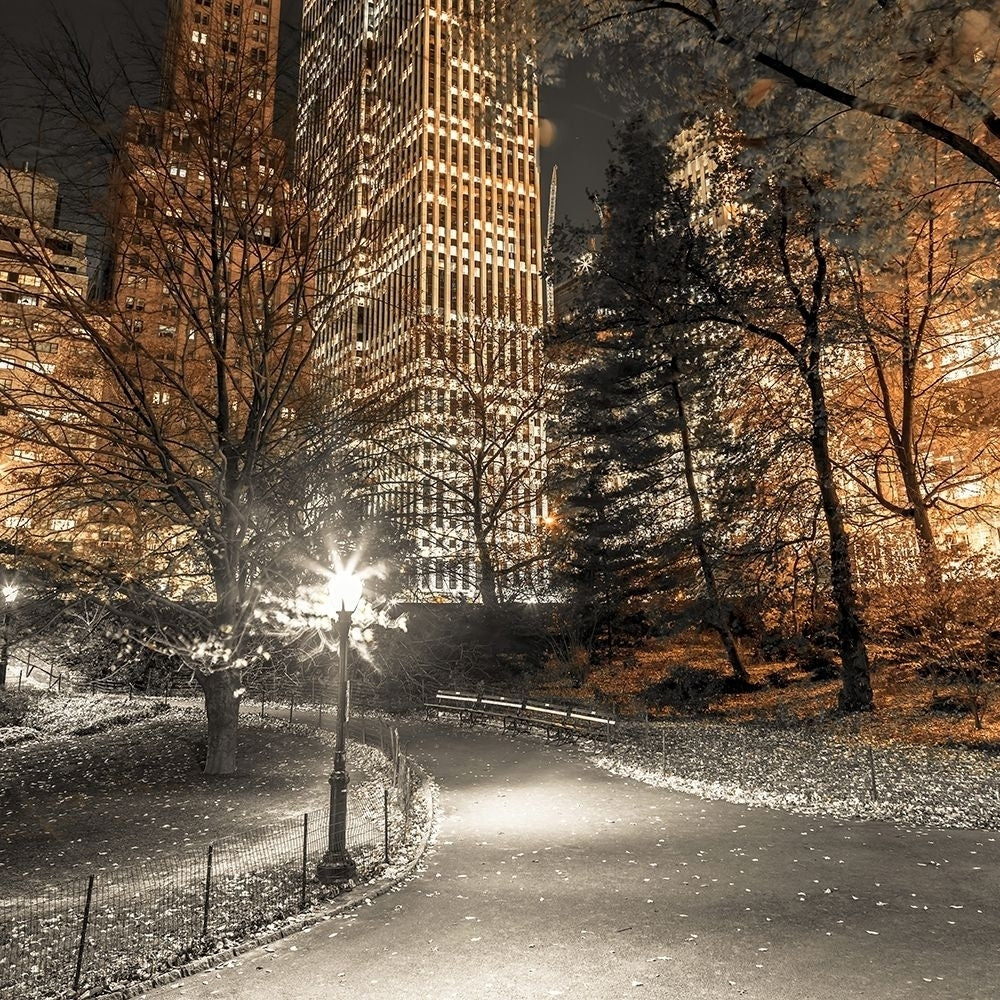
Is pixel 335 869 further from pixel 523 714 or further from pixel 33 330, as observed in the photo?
pixel 523 714

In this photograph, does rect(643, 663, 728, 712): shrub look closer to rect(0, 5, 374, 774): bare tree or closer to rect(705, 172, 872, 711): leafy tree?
rect(705, 172, 872, 711): leafy tree

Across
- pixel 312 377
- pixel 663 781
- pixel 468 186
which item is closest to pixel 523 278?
pixel 468 186

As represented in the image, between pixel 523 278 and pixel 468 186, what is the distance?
1747 centimetres

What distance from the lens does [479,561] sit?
110 feet

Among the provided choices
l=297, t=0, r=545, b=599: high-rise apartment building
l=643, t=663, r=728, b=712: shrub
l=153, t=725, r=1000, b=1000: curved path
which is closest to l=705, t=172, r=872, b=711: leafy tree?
l=643, t=663, r=728, b=712: shrub

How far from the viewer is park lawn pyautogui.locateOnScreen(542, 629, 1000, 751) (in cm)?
1833

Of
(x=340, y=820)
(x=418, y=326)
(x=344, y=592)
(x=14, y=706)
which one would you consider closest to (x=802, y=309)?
(x=344, y=592)

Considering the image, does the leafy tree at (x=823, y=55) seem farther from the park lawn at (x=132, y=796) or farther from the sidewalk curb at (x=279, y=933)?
the park lawn at (x=132, y=796)

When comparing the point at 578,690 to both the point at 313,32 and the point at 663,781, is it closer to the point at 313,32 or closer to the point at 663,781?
the point at 663,781

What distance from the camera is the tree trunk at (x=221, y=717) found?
1734 centimetres

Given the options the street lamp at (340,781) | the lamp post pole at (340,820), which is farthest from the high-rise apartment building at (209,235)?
the lamp post pole at (340,820)

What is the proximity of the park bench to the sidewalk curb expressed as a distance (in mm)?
10974

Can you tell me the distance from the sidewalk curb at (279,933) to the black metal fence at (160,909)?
166 millimetres

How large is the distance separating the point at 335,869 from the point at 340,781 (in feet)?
3.90
